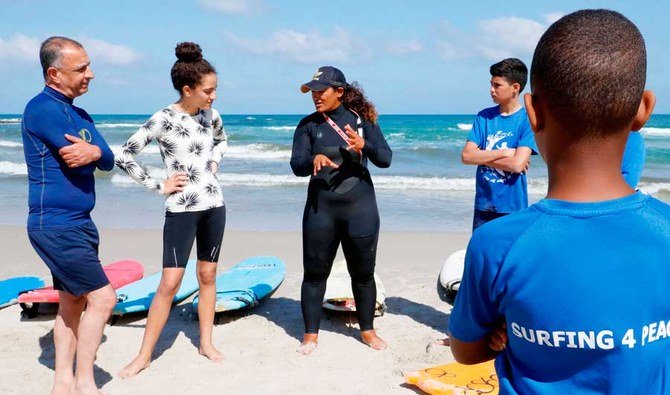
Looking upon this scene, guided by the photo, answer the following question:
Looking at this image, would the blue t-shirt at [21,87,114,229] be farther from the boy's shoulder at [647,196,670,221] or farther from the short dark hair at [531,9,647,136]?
the boy's shoulder at [647,196,670,221]

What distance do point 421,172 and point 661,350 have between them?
17.2m

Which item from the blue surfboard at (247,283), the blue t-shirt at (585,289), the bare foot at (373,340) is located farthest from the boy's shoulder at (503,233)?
the blue surfboard at (247,283)

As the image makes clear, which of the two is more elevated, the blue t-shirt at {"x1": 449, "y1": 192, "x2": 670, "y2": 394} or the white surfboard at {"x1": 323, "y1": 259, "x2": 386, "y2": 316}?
the blue t-shirt at {"x1": 449, "y1": 192, "x2": 670, "y2": 394}

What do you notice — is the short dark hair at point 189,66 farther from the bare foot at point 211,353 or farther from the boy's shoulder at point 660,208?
the boy's shoulder at point 660,208

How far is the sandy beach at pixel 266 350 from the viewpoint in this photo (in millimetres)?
4066

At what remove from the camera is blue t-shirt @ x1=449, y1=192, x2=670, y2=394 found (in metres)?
1.24

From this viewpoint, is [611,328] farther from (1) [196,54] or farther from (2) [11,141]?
(2) [11,141]

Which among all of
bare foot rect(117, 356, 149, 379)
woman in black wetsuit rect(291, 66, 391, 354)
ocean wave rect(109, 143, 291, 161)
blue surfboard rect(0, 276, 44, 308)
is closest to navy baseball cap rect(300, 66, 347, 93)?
woman in black wetsuit rect(291, 66, 391, 354)

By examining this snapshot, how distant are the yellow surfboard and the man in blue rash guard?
1.88 m

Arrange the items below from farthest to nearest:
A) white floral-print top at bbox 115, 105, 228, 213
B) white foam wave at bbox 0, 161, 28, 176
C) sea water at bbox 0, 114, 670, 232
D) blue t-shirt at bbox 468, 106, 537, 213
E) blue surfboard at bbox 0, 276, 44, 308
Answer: white foam wave at bbox 0, 161, 28, 176 → sea water at bbox 0, 114, 670, 232 → blue surfboard at bbox 0, 276, 44, 308 → blue t-shirt at bbox 468, 106, 537, 213 → white floral-print top at bbox 115, 105, 228, 213

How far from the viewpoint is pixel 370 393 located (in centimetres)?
392

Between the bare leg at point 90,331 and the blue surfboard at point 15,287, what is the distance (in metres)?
2.25

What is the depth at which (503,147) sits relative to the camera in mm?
4406

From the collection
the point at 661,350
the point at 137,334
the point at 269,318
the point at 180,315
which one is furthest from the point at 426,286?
the point at 661,350
